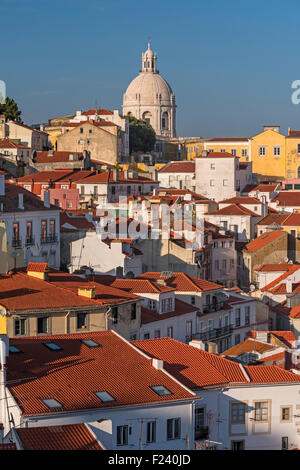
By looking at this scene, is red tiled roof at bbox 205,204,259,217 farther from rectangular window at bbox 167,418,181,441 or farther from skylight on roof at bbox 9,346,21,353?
rectangular window at bbox 167,418,181,441

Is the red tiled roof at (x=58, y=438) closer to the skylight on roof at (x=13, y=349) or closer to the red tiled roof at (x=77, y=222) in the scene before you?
the skylight on roof at (x=13, y=349)

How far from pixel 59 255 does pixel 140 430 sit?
2409 cm

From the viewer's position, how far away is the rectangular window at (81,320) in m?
31.2

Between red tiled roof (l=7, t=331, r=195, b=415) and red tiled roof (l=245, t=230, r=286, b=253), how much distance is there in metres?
36.5

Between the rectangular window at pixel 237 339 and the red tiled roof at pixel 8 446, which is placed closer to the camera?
the red tiled roof at pixel 8 446

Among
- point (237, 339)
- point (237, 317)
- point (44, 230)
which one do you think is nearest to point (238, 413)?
point (237, 339)

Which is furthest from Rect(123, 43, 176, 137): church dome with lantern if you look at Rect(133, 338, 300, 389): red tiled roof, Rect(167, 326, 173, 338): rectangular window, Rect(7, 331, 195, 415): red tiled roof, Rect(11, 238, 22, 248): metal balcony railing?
Rect(7, 331, 195, 415): red tiled roof

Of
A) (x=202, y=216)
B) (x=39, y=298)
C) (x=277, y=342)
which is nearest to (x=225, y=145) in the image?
(x=202, y=216)

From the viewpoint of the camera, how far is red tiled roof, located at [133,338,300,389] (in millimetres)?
25922

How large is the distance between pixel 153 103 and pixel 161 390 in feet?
398

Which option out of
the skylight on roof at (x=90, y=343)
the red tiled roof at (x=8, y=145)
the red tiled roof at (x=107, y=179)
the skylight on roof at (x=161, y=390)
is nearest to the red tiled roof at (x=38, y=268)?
the skylight on roof at (x=90, y=343)

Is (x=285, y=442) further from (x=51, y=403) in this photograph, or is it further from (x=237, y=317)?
(x=237, y=317)

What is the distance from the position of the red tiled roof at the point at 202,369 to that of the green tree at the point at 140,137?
78.8m
